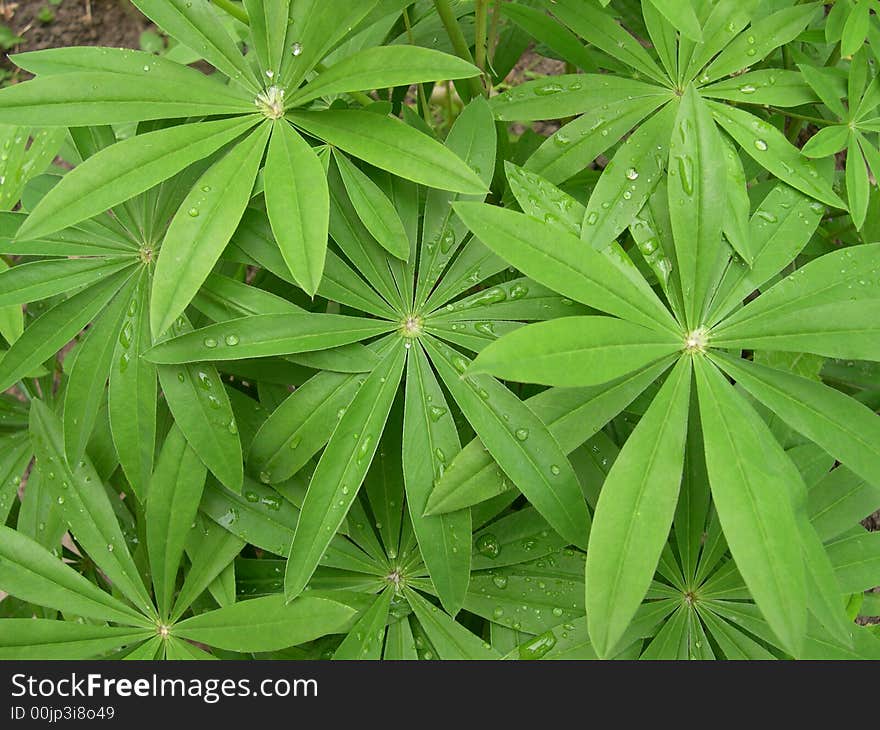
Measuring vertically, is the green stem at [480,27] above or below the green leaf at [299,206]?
above

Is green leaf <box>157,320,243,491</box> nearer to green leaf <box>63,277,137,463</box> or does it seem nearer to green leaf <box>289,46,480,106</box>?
green leaf <box>63,277,137,463</box>

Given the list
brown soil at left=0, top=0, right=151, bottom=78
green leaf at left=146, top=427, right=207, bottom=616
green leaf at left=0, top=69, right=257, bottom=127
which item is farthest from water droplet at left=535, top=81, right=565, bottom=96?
brown soil at left=0, top=0, right=151, bottom=78

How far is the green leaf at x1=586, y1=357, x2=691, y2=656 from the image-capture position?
3.26ft

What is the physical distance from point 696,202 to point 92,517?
1260mm

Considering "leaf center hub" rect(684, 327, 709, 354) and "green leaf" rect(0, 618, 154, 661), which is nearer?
"leaf center hub" rect(684, 327, 709, 354)

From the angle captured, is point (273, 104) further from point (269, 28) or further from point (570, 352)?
point (570, 352)

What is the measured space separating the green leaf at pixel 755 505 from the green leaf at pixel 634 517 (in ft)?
0.16

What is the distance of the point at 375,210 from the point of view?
1.29 metres

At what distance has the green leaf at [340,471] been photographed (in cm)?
120

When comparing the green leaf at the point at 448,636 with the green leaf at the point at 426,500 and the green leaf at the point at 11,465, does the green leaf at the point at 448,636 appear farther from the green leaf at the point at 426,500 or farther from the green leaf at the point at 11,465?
the green leaf at the point at 11,465

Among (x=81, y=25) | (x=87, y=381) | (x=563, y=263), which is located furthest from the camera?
(x=81, y=25)

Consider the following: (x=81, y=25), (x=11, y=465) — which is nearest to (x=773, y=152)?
(x=11, y=465)

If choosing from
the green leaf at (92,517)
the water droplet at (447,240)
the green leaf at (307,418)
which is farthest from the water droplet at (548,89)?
the green leaf at (92,517)
